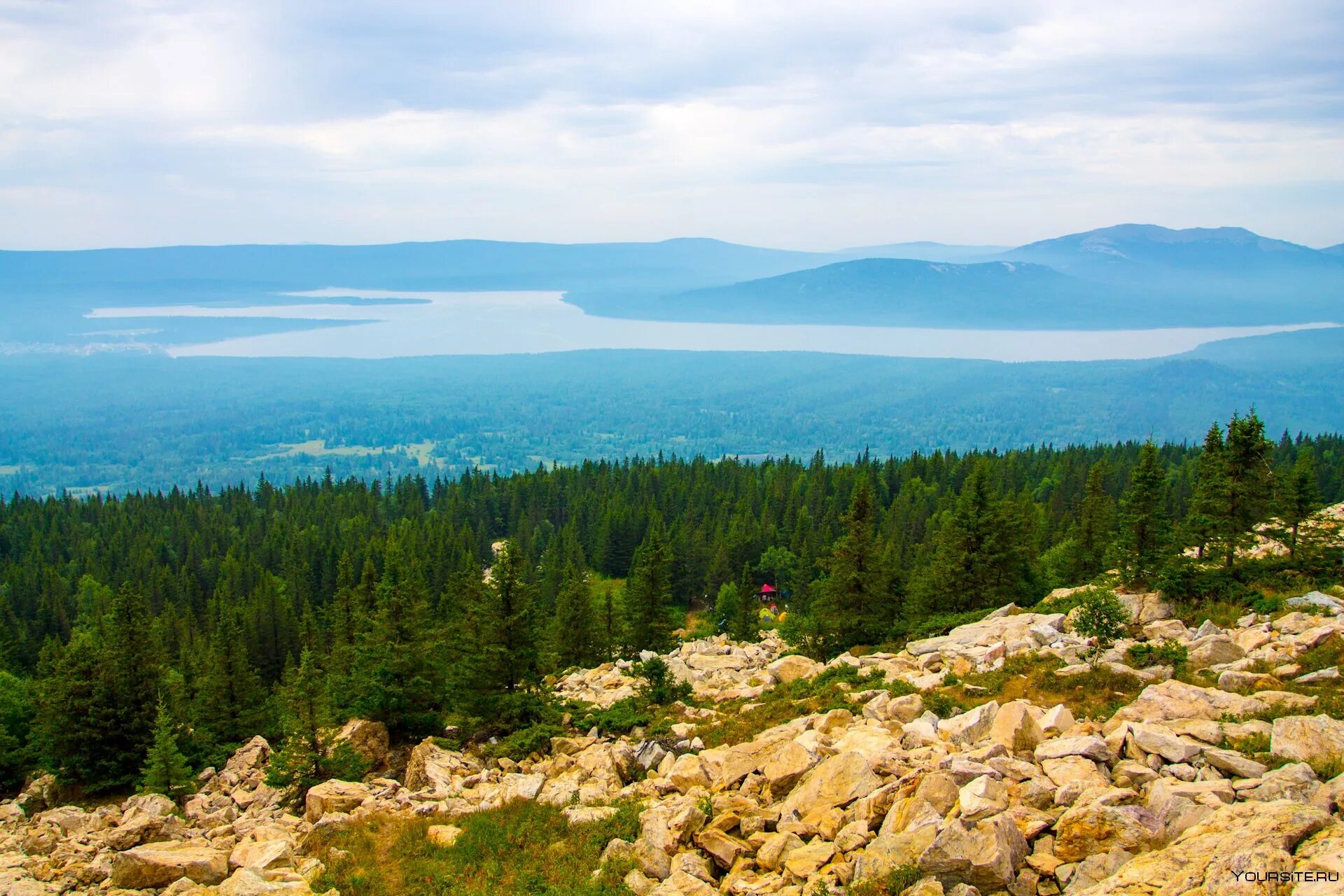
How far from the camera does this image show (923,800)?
15852mm

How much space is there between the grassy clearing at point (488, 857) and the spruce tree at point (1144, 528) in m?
20.1

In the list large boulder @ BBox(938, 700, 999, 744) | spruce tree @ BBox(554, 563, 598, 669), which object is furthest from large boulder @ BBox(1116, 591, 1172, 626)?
spruce tree @ BBox(554, 563, 598, 669)

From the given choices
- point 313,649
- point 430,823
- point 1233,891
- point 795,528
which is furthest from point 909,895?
point 795,528

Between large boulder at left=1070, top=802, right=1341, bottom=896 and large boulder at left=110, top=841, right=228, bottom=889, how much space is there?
17144 mm

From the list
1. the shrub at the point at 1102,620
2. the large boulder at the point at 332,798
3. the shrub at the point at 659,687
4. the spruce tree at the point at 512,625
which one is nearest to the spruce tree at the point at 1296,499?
the shrub at the point at 1102,620

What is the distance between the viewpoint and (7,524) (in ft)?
380

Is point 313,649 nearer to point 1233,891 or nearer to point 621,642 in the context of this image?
point 621,642

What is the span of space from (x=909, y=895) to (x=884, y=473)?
350 ft

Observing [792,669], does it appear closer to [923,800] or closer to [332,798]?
[332,798]

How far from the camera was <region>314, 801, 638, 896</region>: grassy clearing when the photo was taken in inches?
707

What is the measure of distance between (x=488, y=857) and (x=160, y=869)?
23.1 feet

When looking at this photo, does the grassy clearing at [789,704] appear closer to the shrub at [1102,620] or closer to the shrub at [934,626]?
the shrub at [1102,620]

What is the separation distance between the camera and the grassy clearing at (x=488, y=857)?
17969 millimetres

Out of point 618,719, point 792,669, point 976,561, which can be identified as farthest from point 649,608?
point 618,719
